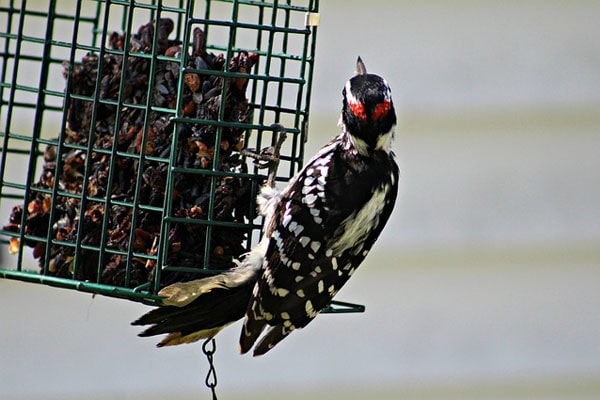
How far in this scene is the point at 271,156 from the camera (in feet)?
12.2

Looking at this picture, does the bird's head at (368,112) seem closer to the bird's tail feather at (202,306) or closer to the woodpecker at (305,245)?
the woodpecker at (305,245)

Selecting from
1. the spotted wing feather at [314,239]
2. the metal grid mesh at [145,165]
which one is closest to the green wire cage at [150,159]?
the metal grid mesh at [145,165]

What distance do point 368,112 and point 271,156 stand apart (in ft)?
1.22

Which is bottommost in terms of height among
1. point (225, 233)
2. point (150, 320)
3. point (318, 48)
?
point (150, 320)

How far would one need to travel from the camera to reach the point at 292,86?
5.23 meters

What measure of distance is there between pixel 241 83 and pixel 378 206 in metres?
0.65

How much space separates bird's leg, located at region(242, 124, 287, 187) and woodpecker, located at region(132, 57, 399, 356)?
54 millimetres

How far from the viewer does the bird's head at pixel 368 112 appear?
11.8 feet

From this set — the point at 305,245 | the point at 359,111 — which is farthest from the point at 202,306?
the point at 359,111

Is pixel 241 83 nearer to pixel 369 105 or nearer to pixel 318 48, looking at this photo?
pixel 369 105

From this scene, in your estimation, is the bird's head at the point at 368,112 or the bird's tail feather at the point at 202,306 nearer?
the bird's tail feather at the point at 202,306

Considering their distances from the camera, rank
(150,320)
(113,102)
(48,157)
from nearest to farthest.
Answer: (150,320) < (113,102) < (48,157)

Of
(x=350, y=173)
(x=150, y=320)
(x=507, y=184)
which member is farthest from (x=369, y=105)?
(x=507, y=184)

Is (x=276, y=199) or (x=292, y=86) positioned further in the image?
(x=292, y=86)
